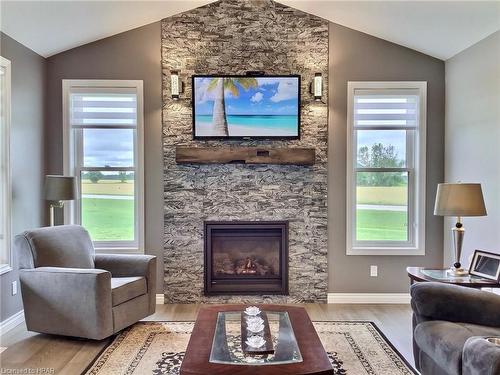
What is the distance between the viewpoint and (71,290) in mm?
3199

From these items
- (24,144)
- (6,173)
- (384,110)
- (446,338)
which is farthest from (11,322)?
(384,110)

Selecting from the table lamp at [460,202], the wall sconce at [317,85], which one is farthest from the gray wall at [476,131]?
the wall sconce at [317,85]

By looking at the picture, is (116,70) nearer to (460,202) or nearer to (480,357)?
Result: (460,202)

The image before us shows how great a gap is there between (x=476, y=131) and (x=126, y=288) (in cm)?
354

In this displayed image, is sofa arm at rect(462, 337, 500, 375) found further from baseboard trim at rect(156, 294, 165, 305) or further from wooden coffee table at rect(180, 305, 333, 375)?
baseboard trim at rect(156, 294, 165, 305)

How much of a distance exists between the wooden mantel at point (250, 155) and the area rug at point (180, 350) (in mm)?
1658

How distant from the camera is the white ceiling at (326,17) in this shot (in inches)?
135

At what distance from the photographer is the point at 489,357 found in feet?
5.81

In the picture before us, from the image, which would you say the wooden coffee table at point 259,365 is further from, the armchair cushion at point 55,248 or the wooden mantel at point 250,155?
the wooden mantel at point 250,155

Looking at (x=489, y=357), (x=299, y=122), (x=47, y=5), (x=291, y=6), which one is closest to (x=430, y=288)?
(x=489, y=357)

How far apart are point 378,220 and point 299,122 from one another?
144 cm

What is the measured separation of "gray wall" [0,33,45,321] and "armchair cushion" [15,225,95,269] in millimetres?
425

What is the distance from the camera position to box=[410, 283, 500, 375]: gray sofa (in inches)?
83.0

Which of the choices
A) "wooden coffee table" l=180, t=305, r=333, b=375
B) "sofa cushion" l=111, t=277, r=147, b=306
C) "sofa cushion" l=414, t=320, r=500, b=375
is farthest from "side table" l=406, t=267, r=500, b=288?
"sofa cushion" l=111, t=277, r=147, b=306
